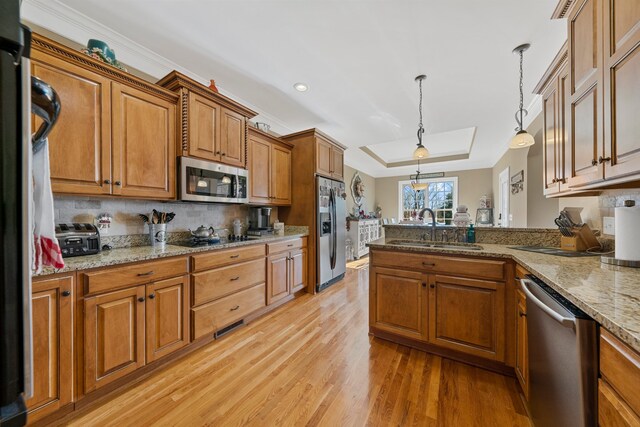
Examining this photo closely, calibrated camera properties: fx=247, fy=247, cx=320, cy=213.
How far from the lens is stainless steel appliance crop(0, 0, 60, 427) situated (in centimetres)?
47

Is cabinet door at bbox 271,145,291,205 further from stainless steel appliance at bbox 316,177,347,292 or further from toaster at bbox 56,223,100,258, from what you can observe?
toaster at bbox 56,223,100,258

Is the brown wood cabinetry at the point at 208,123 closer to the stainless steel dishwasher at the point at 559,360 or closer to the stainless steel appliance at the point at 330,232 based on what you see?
the stainless steel appliance at the point at 330,232

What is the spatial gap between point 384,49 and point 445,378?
2.70 meters

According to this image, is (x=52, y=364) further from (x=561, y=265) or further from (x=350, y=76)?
(x=350, y=76)

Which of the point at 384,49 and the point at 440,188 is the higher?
the point at 384,49

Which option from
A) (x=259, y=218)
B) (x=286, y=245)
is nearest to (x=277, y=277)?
(x=286, y=245)

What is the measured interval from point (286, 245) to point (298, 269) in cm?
44

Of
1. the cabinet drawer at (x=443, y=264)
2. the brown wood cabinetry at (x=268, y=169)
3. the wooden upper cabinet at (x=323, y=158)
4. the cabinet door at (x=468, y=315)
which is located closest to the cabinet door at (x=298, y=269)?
the brown wood cabinetry at (x=268, y=169)

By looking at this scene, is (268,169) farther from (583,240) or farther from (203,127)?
(583,240)

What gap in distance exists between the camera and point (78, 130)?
1636mm

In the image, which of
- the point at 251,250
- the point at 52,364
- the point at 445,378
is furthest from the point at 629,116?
the point at 52,364

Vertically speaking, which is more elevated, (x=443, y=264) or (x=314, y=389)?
(x=443, y=264)

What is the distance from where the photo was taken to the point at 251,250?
2.59 meters

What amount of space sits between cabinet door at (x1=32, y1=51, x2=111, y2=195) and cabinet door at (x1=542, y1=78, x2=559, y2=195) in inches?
128
